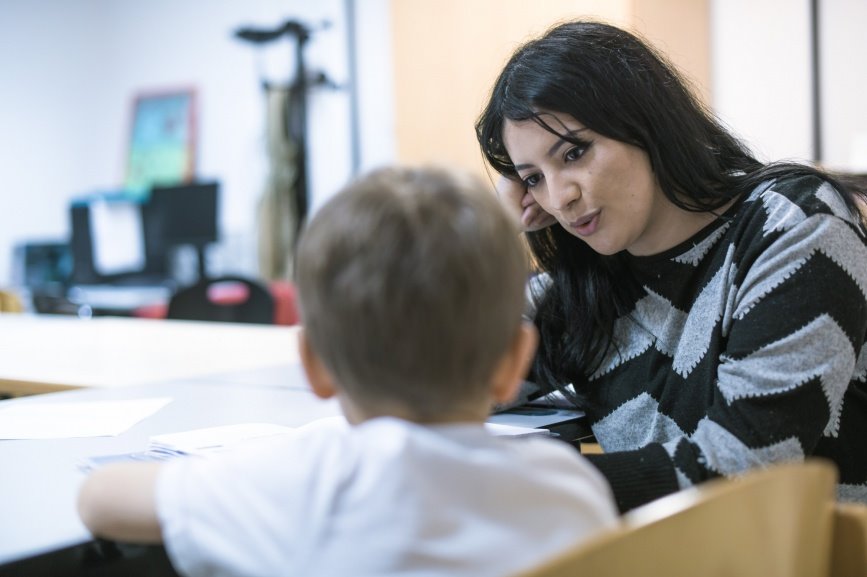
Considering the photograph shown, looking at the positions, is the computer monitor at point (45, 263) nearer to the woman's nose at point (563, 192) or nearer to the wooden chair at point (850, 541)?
the woman's nose at point (563, 192)

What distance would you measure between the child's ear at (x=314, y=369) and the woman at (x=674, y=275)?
1.26ft

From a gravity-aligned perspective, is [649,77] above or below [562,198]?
above

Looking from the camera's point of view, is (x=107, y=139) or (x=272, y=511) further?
(x=107, y=139)

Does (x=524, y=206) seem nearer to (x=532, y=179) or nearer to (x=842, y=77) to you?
(x=532, y=179)

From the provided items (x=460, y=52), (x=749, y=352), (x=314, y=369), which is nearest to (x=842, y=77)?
(x=460, y=52)

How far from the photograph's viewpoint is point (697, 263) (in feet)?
4.44

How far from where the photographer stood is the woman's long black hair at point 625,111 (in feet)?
4.27

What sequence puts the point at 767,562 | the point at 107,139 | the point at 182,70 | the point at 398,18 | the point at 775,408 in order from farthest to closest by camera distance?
the point at 107,139 → the point at 182,70 → the point at 398,18 → the point at 775,408 → the point at 767,562

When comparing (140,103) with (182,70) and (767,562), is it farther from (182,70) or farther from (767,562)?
(767,562)

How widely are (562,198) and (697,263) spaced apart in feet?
0.70

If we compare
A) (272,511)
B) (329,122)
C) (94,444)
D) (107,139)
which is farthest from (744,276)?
(107,139)

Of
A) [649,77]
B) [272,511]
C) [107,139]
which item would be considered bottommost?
[107,139]

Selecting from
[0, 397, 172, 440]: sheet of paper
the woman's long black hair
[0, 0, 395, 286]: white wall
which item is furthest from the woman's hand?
[0, 0, 395, 286]: white wall

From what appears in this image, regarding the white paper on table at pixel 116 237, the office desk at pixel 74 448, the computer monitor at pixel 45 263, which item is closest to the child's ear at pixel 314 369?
the office desk at pixel 74 448
